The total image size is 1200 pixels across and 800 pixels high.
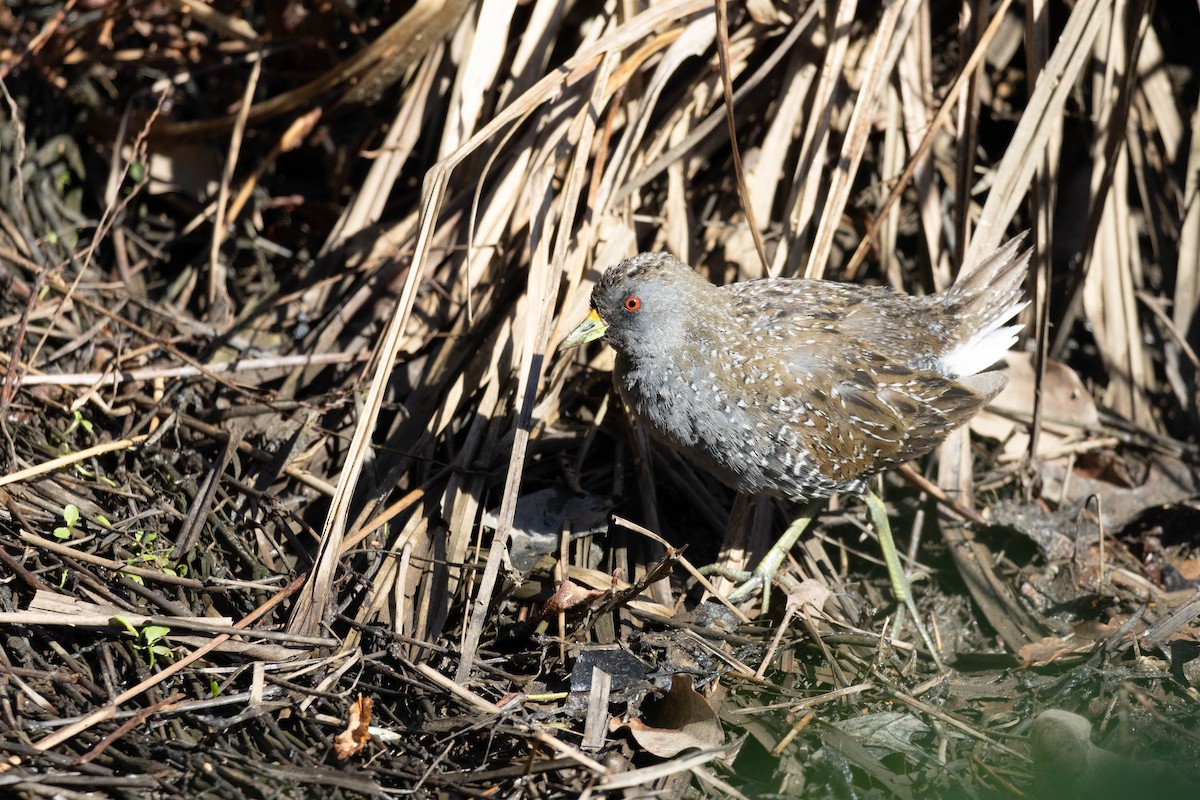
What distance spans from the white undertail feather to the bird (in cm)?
13

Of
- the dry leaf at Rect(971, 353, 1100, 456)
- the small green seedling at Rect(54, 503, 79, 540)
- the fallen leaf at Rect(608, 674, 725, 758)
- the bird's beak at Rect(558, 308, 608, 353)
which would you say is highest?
the bird's beak at Rect(558, 308, 608, 353)

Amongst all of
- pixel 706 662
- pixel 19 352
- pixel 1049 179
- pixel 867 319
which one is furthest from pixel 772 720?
pixel 19 352

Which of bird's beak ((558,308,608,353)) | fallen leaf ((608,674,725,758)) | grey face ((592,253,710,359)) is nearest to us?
fallen leaf ((608,674,725,758))

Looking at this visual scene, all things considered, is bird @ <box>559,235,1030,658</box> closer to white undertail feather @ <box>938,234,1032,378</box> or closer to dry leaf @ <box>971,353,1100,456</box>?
white undertail feather @ <box>938,234,1032,378</box>

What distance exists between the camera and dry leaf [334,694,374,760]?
3.44 metres

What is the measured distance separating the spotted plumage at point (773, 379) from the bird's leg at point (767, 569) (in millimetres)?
321

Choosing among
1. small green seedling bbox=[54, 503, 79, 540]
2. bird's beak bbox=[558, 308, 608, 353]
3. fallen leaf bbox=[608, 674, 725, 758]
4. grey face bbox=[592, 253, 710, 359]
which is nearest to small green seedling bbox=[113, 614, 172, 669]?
small green seedling bbox=[54, 503, 79, 540]

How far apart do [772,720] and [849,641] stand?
1.71ft

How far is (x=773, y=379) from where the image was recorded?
4.15 metres

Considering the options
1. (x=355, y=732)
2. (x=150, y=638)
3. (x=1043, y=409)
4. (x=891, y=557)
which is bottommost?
(x=355, y=732)

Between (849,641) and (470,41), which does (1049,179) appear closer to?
(849,641)

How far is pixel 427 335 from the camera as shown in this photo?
484 centimetres

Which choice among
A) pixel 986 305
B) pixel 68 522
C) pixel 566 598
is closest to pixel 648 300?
pixel 566 598

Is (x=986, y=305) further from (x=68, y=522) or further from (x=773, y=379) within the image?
(x=68, y=522)
